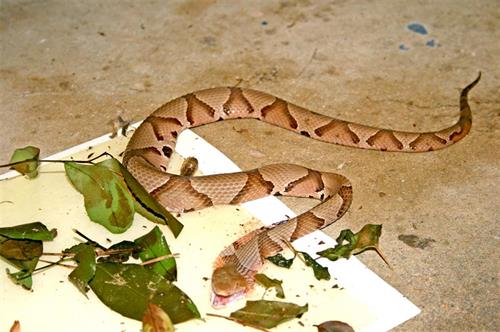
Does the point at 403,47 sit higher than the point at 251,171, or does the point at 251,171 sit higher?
the point at 251,171

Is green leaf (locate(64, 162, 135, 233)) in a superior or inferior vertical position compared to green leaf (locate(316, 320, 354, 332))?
superior

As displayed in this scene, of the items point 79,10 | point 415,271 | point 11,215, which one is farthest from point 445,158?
point 79,10

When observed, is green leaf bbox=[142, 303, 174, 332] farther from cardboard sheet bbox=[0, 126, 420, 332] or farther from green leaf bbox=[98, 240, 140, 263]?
green leaf bbox=[98, 240, 140, 263]

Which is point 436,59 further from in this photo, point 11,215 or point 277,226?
point 11,215

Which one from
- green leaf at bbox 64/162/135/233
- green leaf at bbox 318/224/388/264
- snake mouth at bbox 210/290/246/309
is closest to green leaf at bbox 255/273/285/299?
snake mouth at bbox 210/290/246/309

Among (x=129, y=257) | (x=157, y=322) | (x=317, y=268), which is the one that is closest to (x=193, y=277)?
(x=129, y=257)

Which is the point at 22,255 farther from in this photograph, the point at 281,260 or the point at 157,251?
the point at 281,260

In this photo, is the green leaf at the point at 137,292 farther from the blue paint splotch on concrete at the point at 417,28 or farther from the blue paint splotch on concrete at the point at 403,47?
the blue paint splotch on concrete at the point at 417,28
